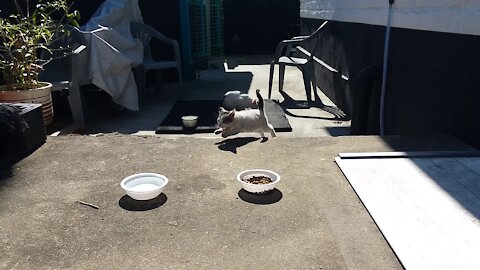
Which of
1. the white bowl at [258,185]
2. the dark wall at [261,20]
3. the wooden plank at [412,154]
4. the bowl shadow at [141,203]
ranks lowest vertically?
the bowl shadow at [141,203]

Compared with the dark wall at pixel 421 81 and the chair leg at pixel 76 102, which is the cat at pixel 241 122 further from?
the chair leg at pixel 76 102

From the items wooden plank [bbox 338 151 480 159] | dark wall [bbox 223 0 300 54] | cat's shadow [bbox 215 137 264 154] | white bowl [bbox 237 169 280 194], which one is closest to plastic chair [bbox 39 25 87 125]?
cat's shadow [bbox 215 137 264 154]

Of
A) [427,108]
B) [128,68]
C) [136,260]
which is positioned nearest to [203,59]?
[128,68]

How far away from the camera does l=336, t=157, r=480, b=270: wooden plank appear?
1096mm

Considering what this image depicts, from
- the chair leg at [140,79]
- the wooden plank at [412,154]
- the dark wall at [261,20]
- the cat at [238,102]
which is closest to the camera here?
the wooden plank at [412,154]

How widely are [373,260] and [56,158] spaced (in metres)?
1.65

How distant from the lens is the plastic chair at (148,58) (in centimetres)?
474

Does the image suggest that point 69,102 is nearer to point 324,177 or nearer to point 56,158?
point 56,158

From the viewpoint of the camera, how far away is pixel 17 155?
6.43 ft

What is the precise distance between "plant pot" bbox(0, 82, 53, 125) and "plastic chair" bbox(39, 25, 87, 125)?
1.32 feet

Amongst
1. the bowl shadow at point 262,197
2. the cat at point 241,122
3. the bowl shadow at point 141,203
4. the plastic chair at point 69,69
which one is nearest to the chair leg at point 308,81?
the cat at point 241,122

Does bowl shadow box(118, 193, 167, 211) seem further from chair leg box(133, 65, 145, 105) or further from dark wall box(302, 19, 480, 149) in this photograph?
chair leg box(133, 65, 145, 105)

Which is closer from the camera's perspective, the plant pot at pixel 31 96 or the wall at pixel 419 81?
the wall at pixel 419 81

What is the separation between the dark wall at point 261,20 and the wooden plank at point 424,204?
30.4ft
